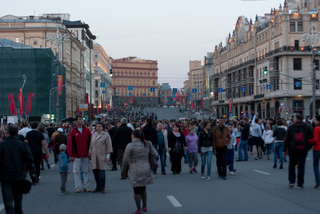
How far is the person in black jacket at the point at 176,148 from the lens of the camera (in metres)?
16.0

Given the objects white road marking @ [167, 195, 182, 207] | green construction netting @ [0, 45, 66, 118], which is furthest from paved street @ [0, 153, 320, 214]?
green construction netting @ [0, 45, 66, 118]

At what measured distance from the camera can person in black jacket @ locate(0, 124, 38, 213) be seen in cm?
751

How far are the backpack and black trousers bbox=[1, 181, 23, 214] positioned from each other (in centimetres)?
687

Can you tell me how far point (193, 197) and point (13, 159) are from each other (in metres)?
4.54

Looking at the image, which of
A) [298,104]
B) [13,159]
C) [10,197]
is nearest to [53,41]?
[298,104]

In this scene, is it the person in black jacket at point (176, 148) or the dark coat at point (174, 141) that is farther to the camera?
the dark coat at point (174, 141)

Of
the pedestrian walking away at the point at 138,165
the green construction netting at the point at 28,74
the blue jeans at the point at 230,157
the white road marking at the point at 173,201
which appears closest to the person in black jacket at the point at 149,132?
the blue jeans at the point at 230,157

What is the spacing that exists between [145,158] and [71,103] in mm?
75561

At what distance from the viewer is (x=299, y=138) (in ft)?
37.8

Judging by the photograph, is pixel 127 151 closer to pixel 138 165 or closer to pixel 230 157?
pixel 138 165

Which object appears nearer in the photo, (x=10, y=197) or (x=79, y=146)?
(x=10, y=197)

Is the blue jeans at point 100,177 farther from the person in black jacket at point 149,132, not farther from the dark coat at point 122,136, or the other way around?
the person in black jacket at point 149,132

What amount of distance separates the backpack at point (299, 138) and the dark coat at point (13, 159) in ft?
21.8

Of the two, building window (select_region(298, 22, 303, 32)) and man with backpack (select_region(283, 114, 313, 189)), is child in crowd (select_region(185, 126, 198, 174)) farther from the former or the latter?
building window (select_region(298, 22, 303, 32))
